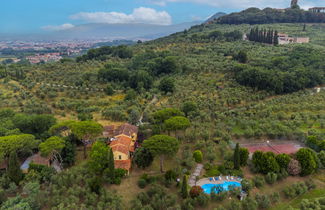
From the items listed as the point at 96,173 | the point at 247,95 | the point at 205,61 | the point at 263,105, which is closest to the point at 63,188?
the point at 96,173

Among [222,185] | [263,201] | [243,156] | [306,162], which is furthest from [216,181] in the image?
[306,162]

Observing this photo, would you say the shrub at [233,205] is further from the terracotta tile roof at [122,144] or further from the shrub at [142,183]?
the terracotta tile roof at [122,144]

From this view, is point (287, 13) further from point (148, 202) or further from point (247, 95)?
point (148, 202)

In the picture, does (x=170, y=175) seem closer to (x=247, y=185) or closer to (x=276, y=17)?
(x=247, y=185)

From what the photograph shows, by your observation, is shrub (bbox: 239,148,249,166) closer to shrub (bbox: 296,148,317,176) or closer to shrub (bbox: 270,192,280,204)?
shrub (bbox: 270,192,280,204)

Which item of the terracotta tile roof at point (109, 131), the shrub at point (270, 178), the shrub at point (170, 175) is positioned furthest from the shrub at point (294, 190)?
the terracotta tile roof at point (109, 131)
